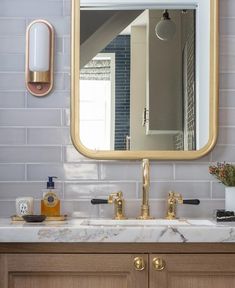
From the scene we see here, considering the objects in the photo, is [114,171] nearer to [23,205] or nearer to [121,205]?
[121,205]

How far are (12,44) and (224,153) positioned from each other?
3.31 ft

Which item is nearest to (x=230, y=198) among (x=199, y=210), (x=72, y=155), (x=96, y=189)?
(x=199, y=210)

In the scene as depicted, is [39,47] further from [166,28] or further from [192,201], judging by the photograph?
[192,201]

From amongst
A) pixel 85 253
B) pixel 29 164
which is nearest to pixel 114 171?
pixel 29 164

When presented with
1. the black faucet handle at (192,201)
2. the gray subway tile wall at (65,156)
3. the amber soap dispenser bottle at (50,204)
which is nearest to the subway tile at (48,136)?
the gray subway tile wall at (65,156)

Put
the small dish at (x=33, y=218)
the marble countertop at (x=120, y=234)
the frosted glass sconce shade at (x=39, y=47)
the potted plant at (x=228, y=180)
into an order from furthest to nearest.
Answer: the frosted glass sconce shade at (x=39, y=47)
the potted plant at (x=228, y=180)
the small dish at (x=33, y=218)
the marble countertop at (x=120, y=234)

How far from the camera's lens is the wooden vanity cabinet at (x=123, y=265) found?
1.91m

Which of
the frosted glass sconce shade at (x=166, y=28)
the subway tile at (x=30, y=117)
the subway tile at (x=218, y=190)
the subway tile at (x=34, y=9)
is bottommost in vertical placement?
the subway tile at (x=218, y=190)

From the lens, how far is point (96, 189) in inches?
95.4

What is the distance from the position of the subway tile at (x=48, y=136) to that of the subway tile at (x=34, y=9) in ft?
1.61

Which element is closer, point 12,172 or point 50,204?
point 50,204

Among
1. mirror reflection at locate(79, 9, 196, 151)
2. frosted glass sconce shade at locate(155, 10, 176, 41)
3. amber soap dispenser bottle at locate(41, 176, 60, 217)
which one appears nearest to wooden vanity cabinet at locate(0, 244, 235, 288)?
amber soap dispenser bottle at locate(41, 176, 60, 217)

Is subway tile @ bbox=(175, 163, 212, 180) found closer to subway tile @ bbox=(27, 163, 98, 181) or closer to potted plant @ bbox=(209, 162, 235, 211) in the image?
potted plant @ bbox=(209, 162, 235, 211)

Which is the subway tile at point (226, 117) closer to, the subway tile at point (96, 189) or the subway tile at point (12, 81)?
the subway tile at point (96, 189)
